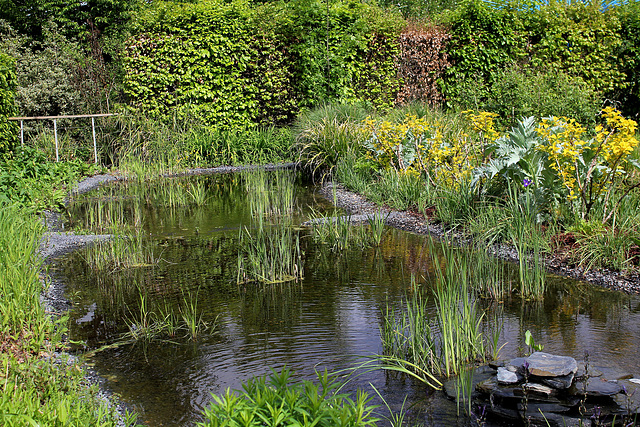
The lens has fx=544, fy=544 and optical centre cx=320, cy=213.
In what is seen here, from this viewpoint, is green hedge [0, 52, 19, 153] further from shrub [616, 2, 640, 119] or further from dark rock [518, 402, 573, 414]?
shrub [616, 2, 640, 119]

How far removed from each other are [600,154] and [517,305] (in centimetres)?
183

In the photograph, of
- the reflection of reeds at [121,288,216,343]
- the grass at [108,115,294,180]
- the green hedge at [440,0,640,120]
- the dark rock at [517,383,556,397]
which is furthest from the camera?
the green hedge at [440,0,640,120]

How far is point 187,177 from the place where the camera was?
10547mm

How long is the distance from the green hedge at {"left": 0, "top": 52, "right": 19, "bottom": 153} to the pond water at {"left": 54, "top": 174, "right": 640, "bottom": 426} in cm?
460

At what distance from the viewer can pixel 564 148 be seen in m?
4.96

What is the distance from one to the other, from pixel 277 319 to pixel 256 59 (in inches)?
406

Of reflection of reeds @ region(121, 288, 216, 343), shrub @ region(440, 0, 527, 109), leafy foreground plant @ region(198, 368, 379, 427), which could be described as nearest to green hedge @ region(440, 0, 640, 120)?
shrub @ region(440, 0, 527, 109)

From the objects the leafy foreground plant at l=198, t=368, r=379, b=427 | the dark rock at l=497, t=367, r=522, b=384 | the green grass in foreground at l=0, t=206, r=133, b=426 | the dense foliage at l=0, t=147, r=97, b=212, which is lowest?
the dark rock at l=497, t=367, r=522, b=384

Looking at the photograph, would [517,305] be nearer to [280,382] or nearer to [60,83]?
[280,382]

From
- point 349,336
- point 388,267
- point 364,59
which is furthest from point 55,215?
point 364,59

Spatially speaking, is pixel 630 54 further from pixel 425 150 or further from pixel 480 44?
pixel 425 150

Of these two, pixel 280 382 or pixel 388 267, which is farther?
pixel 388 267

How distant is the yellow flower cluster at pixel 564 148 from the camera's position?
16.1 ft

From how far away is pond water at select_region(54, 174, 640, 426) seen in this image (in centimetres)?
298
